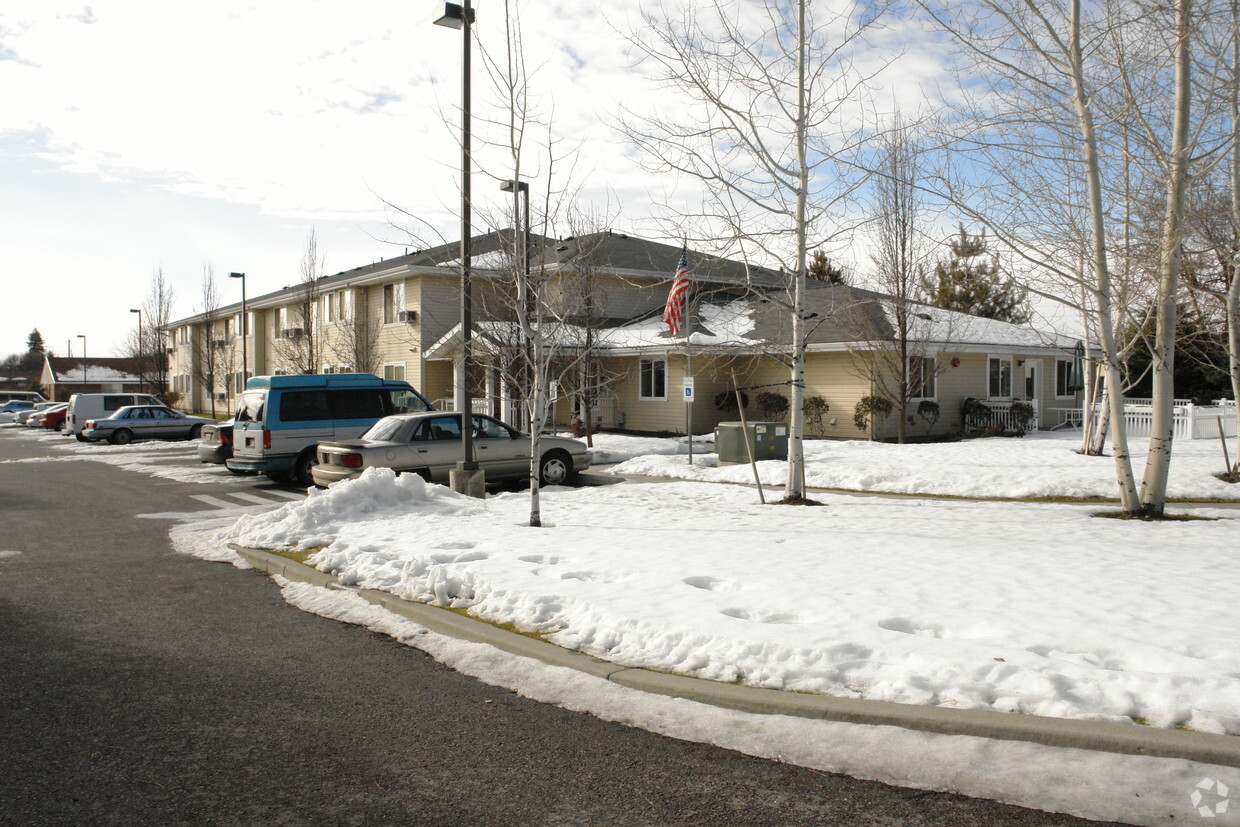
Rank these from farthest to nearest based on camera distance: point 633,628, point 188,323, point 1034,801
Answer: point 188,323 < point 633,628 < point 1034,801

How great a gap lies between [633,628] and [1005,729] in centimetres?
242

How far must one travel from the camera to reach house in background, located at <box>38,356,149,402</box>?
9788cm

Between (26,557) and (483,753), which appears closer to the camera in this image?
(483,753)

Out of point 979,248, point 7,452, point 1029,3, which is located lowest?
point 7,452

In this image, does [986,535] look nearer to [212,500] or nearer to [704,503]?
[704,503]

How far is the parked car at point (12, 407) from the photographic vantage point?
66812mm

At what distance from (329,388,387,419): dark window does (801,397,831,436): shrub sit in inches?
500

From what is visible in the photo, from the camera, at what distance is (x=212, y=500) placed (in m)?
15.6

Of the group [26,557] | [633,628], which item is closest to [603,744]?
[633,628]

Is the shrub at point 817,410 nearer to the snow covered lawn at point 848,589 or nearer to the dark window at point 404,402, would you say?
the dark window at point 404,402

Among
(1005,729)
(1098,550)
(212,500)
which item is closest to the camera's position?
(1005,729)

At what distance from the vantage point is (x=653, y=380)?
29.1 m

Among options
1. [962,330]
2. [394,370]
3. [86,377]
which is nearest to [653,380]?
[962,330]

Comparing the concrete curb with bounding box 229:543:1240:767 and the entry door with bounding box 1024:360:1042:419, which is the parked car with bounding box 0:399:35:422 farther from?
the concrete curb with bounding box 229:543:1240:767
